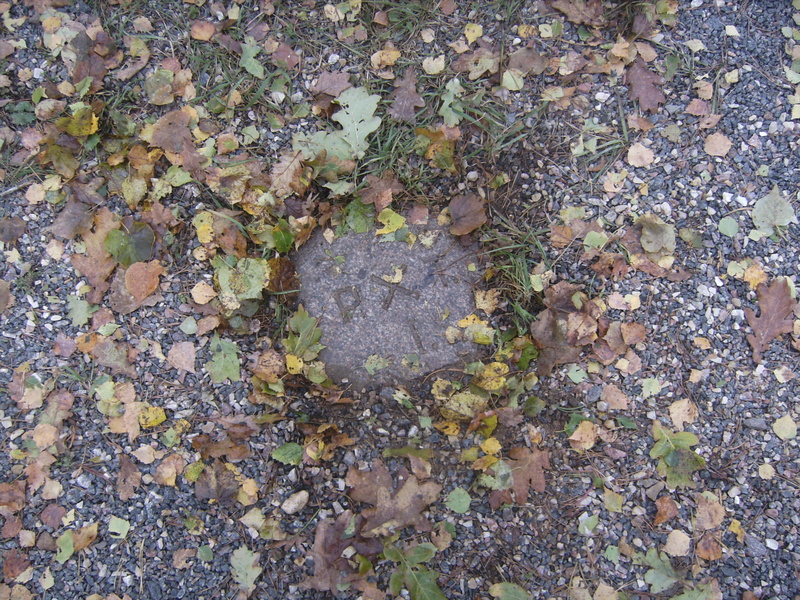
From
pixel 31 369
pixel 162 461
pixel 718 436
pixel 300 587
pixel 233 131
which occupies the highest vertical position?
pixel 233 131

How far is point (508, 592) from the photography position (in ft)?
7.11

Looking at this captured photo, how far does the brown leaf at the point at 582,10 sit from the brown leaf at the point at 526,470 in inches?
86.5

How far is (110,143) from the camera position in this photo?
2.49 m

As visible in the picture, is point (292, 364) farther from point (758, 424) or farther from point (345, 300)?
point (758, 424)

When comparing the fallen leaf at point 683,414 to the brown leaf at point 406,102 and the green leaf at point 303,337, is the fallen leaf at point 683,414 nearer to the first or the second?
the green leaf at point 303,337

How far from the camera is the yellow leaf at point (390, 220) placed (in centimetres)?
255

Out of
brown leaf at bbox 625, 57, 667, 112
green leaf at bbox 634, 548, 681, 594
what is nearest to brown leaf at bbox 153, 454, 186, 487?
green leaf at bbox 634, 548, 681, 594

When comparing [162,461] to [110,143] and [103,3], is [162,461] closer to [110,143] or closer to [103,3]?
[110,143]

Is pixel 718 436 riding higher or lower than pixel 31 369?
lower

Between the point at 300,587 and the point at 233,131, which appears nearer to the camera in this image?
the point at 300,587

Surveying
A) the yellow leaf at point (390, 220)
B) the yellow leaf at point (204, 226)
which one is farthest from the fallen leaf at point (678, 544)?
the yellow leaf at point (204, 226)

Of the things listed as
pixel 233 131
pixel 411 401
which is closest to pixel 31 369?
pixel 233 131

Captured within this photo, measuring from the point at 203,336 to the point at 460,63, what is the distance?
1.90 meters

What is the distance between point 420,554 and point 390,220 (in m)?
1.58
